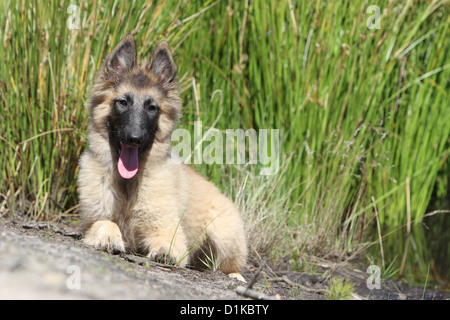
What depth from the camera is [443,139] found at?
7.18 m

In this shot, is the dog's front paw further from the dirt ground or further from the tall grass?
the tall grass

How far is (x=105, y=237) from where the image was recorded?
12.2 ft

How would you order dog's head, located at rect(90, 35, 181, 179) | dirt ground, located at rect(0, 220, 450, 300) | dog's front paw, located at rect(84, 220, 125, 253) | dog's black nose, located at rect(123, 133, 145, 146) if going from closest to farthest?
dirt ground, located at rect(0, 220, 450, 300)
dog's front paw, located at rect(84, 220, 125, 253)
dog's black nose, located at rect(123, 133, 145, 146)
dog's head, located at rect(90, 35, 181, 179)

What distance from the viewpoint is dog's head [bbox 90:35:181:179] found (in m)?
4.00

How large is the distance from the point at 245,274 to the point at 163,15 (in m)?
2.69

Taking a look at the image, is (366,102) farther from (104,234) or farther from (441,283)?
(104,234)

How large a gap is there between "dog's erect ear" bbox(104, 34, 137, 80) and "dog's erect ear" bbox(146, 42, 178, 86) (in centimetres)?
16

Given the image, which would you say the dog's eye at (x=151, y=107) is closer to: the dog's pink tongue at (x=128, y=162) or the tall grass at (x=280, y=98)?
the dog's pink tongue at (x=128, y=162)

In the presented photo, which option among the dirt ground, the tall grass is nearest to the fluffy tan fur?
the dirt ground

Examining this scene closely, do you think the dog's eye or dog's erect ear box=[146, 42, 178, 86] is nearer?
the dog's eye

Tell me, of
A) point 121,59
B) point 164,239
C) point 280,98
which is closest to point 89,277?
point 164,239

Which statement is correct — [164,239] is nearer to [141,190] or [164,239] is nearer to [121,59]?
[141,190]

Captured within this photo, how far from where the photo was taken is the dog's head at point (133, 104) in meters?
4.00

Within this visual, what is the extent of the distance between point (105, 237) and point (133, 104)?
3.21ft
